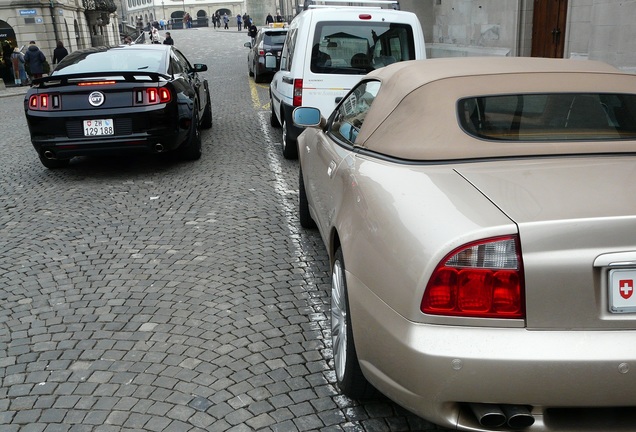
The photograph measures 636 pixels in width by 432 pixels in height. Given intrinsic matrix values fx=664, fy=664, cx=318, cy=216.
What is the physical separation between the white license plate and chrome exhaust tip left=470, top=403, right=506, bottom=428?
6.31 m

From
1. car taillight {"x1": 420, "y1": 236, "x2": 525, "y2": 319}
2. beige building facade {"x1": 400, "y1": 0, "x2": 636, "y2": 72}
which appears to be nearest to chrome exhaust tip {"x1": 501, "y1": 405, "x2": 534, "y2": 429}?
car taillight {"x1": 420, "y1": 236, "x2": 525, "y2": 319}

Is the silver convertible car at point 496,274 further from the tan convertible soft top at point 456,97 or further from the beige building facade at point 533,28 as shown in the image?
the beige building facade at point 533,28

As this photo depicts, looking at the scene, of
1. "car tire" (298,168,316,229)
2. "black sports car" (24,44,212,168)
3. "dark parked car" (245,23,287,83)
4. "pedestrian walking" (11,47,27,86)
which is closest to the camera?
"car tire" (298,168,316,229)

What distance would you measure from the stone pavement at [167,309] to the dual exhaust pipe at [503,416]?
69cm

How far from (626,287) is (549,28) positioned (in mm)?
13428

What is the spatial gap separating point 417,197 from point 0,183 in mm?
6921

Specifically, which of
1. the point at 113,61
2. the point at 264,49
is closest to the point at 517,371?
the point at 113,61

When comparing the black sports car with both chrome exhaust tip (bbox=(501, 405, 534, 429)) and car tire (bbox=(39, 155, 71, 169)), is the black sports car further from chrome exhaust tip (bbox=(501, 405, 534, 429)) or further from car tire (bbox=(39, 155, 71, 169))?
chrome exhaust tip (bbox=(501, 405, 534, 429))

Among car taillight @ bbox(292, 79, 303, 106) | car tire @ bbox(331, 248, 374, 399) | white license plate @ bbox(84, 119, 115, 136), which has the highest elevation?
car taillight @ bbox(292, 79, 303, 106)

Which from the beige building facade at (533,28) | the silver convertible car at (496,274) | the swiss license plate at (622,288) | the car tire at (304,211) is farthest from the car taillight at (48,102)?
the beige building facade at (533,28)

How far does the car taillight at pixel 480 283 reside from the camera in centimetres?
221

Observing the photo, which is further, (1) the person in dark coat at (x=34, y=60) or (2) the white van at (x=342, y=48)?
(1) the person in dark coat at (x=34, y=60)

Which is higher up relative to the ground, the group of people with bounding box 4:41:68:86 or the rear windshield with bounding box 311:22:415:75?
the rear windshield with bounding box 311:22:415:75

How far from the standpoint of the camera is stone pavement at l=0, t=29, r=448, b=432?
3.07 meters
